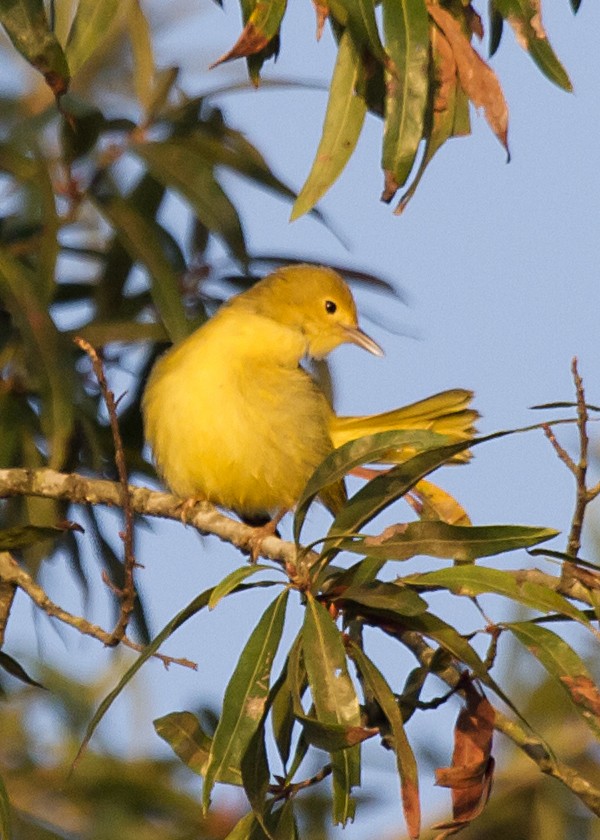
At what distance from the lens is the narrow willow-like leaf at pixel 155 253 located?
435cm

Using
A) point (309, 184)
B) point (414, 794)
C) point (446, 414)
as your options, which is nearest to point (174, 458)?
point (446, 414)

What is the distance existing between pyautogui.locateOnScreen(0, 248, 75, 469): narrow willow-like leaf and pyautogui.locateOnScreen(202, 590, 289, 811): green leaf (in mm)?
1649

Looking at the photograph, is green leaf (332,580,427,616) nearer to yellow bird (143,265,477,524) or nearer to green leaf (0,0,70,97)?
green leaf (0,0,70,97)

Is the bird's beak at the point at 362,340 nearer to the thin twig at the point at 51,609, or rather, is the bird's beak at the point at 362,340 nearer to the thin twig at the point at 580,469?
the thin twig at the point at 51,609

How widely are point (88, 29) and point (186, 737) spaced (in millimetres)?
1466

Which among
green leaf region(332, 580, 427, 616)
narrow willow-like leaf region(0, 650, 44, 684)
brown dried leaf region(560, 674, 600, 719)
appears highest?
green leaf region(332, 580, 427, 616)

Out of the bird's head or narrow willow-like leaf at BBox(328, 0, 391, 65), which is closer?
narrow willow-like leaf at BBox(328, 0, 391, 65)

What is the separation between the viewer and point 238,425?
3.97m

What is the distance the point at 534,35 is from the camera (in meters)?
2.83

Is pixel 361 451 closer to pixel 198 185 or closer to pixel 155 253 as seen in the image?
pixel 155 253

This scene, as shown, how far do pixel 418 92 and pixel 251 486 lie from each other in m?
1.55

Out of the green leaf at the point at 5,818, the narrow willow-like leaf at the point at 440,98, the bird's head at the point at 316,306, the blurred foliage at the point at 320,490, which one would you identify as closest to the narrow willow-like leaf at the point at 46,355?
the blurred foliage at the point at 320,490

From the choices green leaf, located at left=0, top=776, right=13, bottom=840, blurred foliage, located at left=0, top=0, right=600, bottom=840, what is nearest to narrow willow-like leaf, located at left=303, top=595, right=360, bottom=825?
blurred foliage, located at left=0, top=0, right=600, bottom=840

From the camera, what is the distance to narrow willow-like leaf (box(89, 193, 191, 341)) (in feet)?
14.3
